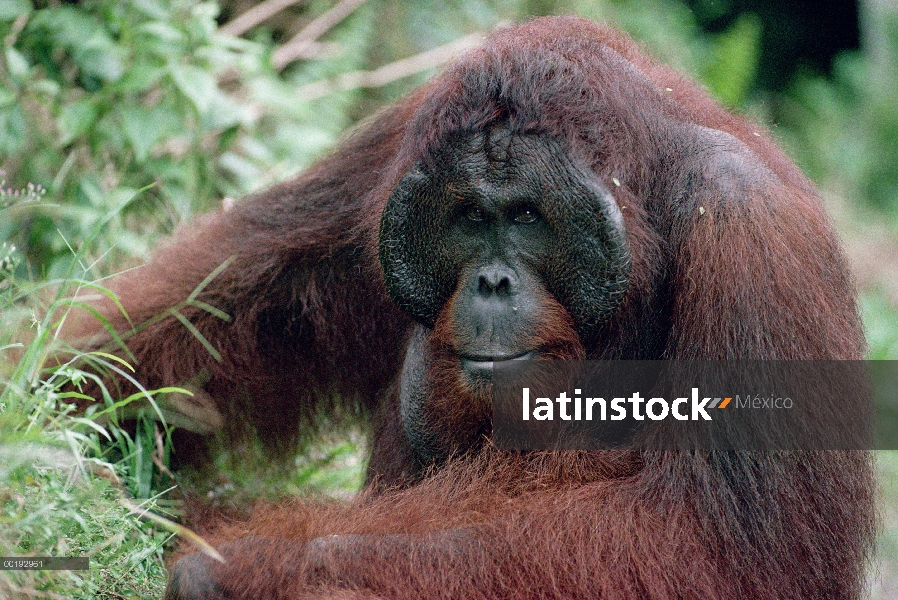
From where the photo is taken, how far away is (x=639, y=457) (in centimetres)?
344

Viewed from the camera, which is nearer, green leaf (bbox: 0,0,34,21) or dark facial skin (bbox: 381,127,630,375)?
dark facial skin (bbox: 381,127,630,375)

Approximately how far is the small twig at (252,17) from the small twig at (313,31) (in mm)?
306

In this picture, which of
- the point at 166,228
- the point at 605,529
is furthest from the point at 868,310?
the point at 605,529

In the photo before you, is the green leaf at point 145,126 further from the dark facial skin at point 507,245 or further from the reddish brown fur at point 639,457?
the dark facial skin at point 507,245

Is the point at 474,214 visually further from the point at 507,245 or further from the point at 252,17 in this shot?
the point at 252,17

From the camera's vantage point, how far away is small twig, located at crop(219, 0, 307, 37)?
7988 mm

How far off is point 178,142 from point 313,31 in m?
2.29

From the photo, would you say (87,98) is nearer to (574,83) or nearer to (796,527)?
(574,83)

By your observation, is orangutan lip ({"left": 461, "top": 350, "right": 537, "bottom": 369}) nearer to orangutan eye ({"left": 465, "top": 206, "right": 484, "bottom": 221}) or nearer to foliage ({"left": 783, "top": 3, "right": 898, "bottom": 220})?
orangutan eye ({"left": 465, "top": 206, "right": 484, "bottom": 221})

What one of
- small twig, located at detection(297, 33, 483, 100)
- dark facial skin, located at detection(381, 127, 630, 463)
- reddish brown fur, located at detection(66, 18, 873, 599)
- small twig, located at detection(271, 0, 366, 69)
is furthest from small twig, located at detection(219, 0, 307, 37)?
dark facial skin, located at detection(381, 127, 630, 463)

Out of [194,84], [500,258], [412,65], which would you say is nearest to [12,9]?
[194,84]

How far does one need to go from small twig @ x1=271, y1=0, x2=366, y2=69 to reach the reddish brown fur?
185 inches

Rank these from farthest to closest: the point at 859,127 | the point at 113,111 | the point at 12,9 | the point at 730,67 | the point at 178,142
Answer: the point at 859,127 < the point at 730,67 < the point at 178,142 < the point at 113,111 < the point at 12,9

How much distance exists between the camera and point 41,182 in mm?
6133
